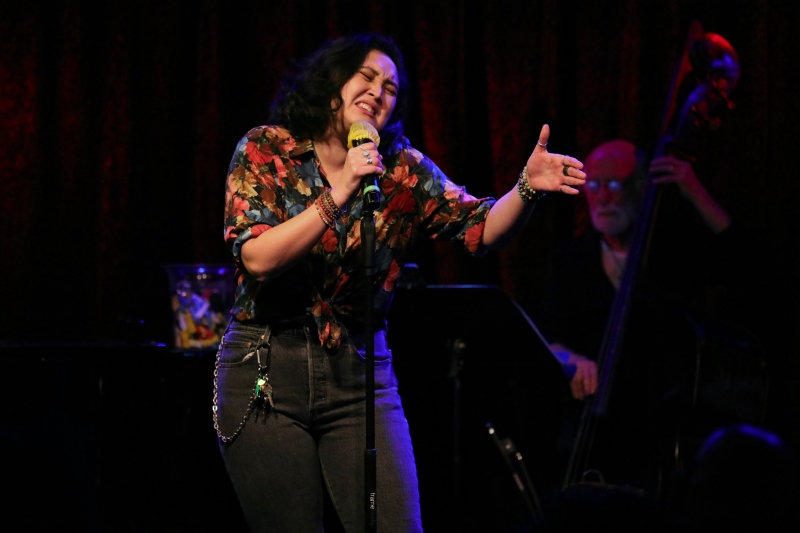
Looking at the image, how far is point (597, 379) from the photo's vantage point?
9.79 ft

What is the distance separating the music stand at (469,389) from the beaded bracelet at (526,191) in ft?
2.75

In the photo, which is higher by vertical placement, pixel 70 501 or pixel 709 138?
pixel 709 138

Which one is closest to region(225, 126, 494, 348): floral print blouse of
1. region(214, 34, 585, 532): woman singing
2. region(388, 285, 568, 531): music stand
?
region(214, 34, 585, 532): woman singing

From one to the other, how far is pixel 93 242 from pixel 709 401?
8.83 feet

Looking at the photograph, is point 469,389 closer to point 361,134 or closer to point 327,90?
point 327,90

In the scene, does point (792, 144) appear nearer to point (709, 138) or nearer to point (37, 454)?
point (709, 138)

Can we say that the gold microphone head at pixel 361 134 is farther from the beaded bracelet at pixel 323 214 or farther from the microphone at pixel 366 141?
the beaded bracelet at pixel 323 214

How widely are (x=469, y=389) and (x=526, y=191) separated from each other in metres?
1.92

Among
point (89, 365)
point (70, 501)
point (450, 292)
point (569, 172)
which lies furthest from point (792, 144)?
point (70, 501)

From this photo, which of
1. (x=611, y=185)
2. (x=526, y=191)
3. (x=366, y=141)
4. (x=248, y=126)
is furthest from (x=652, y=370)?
(x=248, y=126)

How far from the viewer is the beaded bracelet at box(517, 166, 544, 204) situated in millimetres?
2088

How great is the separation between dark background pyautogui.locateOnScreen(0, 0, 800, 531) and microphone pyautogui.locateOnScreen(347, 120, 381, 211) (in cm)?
163

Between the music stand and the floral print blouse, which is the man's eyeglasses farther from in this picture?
the floral print blouse

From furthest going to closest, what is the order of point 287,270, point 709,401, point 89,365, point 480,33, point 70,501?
1. point 480,33
2. point 70,501
3. point 89,365
4. point 709,401
5. point 287,270
